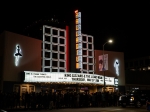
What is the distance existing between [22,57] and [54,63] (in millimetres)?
5919

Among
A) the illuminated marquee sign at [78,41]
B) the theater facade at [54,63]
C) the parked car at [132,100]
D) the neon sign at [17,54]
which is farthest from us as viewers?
the illuminated marquee sign at [78,41]

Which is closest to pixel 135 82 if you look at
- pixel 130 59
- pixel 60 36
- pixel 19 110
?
pixel 60 36

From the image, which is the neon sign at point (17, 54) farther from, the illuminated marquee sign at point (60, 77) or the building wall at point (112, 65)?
the building wall at point (112, 65)

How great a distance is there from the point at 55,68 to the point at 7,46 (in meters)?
8.41

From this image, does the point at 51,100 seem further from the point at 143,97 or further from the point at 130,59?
the point at 130,59

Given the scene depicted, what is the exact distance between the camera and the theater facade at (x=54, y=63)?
31.1 meters

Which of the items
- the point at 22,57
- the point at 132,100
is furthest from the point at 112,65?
the point at 22,57

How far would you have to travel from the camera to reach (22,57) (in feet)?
106

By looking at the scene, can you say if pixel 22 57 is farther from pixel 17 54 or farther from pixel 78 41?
pixel 78 41

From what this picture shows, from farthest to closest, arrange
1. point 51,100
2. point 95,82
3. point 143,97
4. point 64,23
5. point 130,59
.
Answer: point 130,59, point 64,23, point 95,82, point 143,97, point 51,100

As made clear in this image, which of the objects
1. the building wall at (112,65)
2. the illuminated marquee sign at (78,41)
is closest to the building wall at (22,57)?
the illuminated marquee sign at (78,41)

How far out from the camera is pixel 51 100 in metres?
25.1

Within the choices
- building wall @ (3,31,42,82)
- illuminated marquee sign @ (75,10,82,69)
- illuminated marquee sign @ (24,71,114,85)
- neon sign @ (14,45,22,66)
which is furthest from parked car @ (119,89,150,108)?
neon sign @ (14,45,22,66)

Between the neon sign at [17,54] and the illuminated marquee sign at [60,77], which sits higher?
the neon sign at [17,54]
